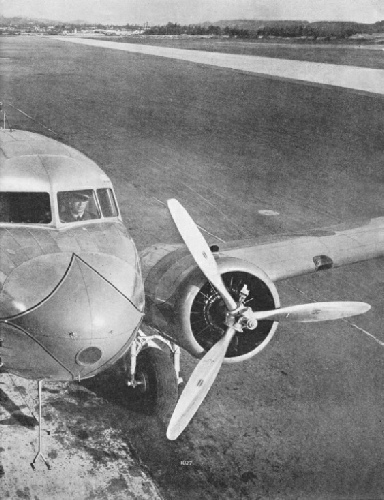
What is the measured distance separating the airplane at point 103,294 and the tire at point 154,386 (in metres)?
0.02

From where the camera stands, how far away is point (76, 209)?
28.5ft

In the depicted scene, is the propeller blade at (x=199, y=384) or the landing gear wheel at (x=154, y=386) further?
the landing gear wheel at (x=154, y=386)

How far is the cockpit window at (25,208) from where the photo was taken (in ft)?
27.0

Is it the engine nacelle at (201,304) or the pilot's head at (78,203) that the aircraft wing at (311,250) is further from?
the pilot's head at (78,203)

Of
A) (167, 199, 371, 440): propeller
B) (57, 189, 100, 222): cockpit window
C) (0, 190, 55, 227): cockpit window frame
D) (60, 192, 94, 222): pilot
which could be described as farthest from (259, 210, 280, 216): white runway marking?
(0, 190, 55, 227): cockpit window frame

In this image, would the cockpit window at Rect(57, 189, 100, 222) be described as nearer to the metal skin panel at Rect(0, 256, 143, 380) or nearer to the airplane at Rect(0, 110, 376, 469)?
the airplane at Rect(0, 110, 376, 469)

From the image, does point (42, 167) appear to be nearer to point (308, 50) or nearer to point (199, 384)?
point (199, 384)

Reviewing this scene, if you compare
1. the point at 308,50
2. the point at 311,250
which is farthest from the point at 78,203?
the point at 308,50

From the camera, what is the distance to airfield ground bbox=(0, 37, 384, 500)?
8.01 m

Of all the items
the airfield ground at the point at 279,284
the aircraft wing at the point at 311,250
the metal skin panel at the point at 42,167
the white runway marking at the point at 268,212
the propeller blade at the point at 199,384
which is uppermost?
the metal skin panel at the point at 42,167

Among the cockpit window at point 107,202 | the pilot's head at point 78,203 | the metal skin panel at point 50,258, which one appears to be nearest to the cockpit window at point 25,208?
the metal skin panel at point 50,258

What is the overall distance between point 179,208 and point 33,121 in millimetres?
26939

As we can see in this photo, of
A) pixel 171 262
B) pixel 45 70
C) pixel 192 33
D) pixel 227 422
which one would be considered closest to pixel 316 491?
pixel 227 422

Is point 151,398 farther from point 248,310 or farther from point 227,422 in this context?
point 248,310
